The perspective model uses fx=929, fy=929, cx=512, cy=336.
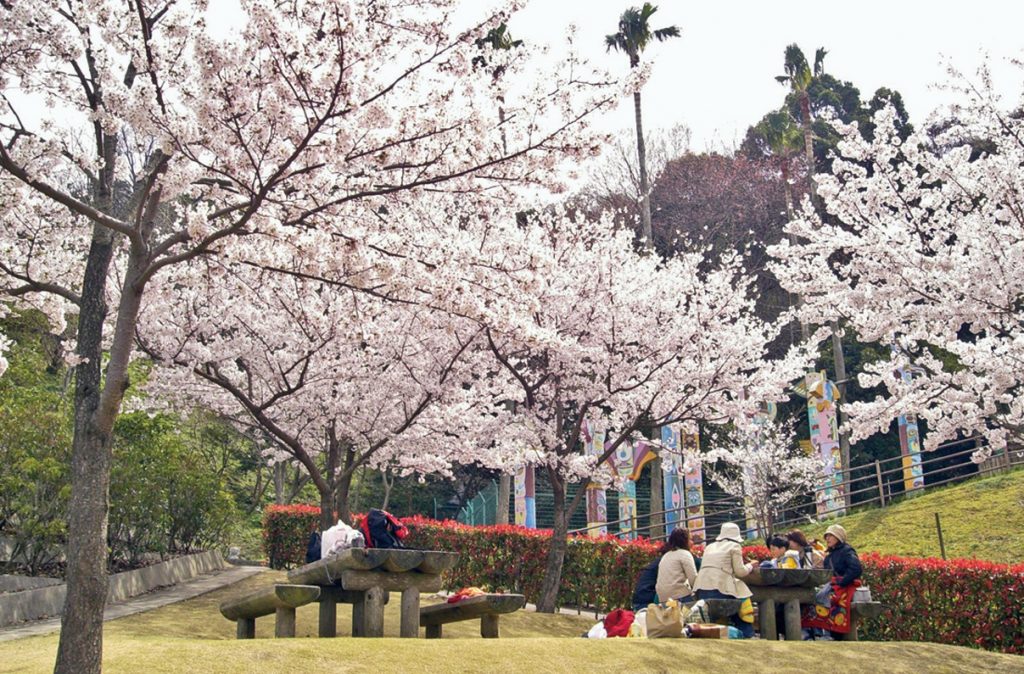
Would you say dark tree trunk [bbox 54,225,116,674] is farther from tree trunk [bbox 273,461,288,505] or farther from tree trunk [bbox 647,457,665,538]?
tree trunk [bbox 273,461,288,505]

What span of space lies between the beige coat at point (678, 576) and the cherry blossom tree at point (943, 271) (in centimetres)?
397

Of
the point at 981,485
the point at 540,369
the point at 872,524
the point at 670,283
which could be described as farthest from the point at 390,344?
the point at 981,485

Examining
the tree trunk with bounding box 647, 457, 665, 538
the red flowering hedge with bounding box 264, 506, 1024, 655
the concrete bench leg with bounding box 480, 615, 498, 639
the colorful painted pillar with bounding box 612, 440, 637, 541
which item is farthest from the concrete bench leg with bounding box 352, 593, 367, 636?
the tree trunk with bounding box 647, 457, 665, 538

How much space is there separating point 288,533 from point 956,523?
14.6 meters

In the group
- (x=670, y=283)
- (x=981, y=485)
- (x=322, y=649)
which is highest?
(x=670, y=283)

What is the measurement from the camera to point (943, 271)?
1115 centimetres

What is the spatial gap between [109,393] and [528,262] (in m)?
3.44

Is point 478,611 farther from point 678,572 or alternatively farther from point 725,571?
point 725,571

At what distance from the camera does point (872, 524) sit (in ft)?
69.8

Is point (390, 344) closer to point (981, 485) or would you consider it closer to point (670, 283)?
point (670, 283)

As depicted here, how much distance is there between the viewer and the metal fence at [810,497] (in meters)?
23.1

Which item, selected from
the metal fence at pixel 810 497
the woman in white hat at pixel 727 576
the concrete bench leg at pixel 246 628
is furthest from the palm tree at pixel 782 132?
the concrete bench leg at pixel 246 628

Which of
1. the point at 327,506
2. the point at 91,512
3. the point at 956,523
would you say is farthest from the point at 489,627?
the point at 956,523

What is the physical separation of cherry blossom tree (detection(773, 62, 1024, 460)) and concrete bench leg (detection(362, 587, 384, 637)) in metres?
6.94
